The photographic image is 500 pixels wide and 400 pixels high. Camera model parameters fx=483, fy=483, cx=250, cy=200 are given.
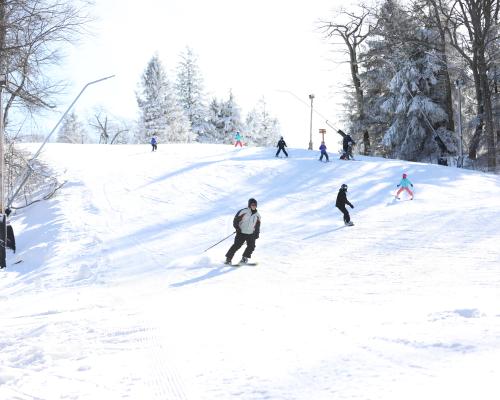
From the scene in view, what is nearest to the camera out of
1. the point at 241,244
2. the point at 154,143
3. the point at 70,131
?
the point at 241,244

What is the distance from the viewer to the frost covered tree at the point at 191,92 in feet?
213

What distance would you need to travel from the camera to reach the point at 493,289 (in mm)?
7969

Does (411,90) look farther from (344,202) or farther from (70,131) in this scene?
(70,131)

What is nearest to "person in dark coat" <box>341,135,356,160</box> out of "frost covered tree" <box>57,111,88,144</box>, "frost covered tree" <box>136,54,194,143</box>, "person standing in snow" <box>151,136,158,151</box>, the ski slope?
the ski slope

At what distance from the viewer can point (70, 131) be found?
84938 millimetres

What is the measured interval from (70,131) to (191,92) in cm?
3088

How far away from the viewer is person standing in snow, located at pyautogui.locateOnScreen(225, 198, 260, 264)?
39.8 ft

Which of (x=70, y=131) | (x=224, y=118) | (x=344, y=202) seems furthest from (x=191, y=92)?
(x=344, y=202)

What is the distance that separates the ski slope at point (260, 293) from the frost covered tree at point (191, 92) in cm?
4169

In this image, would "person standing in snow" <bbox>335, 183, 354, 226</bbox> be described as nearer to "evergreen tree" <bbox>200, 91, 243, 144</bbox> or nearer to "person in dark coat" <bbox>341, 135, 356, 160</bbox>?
"person in dark coat" <bbox>341, 135, 356, 160</bbox>

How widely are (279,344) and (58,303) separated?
5402 mm

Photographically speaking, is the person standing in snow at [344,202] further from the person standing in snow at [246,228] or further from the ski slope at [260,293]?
the person standing in snow at [246,228]

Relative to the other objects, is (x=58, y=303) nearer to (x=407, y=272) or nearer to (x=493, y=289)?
(x=407, y=272)

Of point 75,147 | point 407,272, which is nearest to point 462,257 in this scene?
point 407,272
